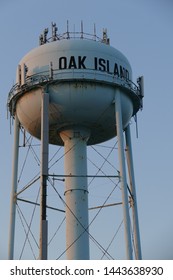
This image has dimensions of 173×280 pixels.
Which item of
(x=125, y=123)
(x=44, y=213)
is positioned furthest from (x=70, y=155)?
(x=44, y=213)

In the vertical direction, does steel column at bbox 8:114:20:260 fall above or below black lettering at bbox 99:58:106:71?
below

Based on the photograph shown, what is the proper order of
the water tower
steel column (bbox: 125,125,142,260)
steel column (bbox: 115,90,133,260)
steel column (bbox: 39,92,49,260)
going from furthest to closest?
steel column (bbox: 125,125,142,260), the water tower, steel column (bbox: 115,90,133,260), steel column (bbox: 39,92,49,260)

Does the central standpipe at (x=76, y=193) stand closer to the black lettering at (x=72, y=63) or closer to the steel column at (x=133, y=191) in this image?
the steel column at (x=133, y=191)

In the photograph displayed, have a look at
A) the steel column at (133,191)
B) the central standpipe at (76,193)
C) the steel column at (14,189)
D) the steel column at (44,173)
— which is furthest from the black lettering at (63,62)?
the steel column at (133,191)

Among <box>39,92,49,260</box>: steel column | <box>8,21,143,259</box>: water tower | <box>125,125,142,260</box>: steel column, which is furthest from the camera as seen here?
<box>125,125,142,260</box>: steel column

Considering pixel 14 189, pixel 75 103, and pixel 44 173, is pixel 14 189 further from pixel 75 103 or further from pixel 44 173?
pixel 75 103

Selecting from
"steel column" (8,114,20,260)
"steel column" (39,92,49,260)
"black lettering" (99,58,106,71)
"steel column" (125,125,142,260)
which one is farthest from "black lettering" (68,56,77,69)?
"steel column" (125,125,142,260)

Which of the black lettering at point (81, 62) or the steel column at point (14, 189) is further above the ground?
the black lettering at point (81, 62)

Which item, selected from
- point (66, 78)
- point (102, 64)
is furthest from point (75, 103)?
point (102, 64)

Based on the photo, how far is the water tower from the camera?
20.8m

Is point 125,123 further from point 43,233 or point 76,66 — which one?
point 43,233

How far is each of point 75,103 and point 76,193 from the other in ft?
10.5

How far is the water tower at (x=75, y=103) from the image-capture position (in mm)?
20750

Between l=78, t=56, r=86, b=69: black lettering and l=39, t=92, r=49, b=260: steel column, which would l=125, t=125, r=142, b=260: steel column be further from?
l=39, t=92, r=49, b=260: steel column
